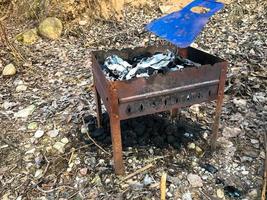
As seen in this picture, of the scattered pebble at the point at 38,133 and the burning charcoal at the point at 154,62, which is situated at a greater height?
the burning charcoal at the point at 154,62

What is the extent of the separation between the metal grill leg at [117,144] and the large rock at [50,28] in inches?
141

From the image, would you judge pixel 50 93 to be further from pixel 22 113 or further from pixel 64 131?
pixel 64 131

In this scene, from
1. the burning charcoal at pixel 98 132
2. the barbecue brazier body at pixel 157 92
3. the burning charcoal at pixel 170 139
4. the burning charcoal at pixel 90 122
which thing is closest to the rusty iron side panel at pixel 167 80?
the barbecue brazier body at pixel 157 92

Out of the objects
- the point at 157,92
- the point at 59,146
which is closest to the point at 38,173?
the point at 59,146

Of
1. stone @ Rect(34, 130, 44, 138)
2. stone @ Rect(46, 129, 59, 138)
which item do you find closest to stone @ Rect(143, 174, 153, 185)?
stone @ Rect(46, 129, 59, 138)

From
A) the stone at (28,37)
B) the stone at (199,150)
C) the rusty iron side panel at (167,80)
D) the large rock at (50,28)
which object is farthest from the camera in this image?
the large rock at (50,28)

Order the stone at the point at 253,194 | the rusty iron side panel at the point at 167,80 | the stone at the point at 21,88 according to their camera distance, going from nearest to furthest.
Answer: the rusty iron side panel at the point at 167,80 < the stone at the point at 253,194 < the stone at the point at 21,88

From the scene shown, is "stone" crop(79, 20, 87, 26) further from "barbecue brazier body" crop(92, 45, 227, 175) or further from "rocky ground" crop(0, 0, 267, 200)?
"barbecue brazier body" crop(92, 45, 227, 175)

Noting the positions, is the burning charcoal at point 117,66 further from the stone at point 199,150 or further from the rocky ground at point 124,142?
the stone at point 199,150

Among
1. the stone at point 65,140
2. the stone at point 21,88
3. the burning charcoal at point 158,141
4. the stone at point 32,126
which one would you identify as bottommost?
the stone at point 21,88

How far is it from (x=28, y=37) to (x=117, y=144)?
3.71 meters

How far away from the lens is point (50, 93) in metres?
4.25

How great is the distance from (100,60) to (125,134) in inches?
29.0

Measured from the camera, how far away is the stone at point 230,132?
3277 millimetres
